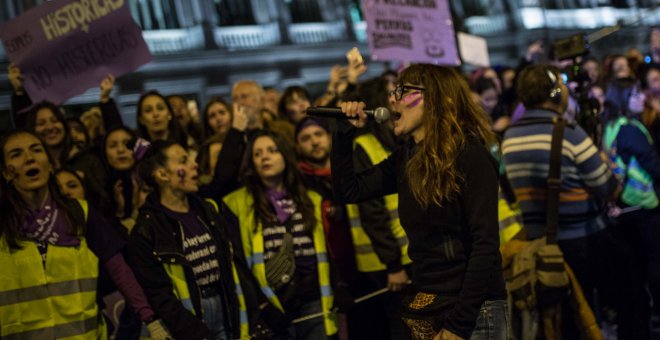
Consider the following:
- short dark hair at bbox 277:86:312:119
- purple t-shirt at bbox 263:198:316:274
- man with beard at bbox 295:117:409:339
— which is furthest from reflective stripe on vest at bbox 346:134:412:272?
short dark hair at bbox 277:86:312:119

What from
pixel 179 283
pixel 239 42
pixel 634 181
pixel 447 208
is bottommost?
pixel 634 181

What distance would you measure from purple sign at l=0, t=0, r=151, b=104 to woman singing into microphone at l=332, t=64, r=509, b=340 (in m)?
3.20

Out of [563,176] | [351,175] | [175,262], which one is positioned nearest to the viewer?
[351,175]

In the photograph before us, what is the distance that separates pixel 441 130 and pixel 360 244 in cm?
191

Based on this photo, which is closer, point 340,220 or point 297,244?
point 297,244

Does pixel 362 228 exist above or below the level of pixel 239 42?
below

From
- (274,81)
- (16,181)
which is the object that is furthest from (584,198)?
A: (274,81)

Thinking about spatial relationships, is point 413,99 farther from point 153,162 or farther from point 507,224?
point 153,162

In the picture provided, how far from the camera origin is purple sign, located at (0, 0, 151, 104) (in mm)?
6266

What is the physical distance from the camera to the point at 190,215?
5.00m

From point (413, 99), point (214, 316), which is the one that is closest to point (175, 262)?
point (214, 316)

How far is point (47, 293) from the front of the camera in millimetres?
4445

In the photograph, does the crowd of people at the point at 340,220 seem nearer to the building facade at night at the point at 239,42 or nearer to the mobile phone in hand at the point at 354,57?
the mobile phone in hand at the point at 354,57

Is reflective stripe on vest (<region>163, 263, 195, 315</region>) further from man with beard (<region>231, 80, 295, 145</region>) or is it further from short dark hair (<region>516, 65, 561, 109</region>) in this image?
short dark hair (<region>516, 65, 561, 109</region>)
